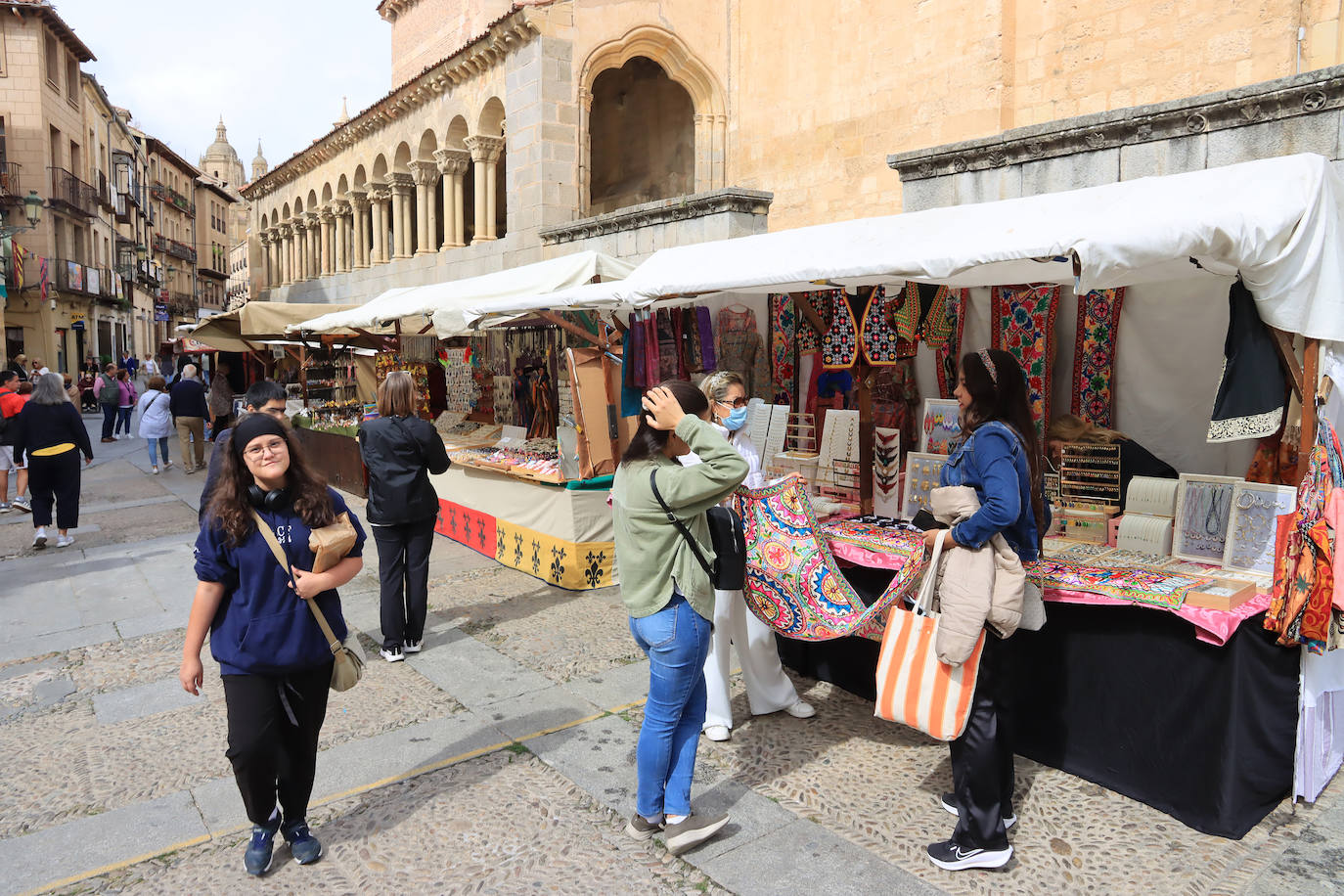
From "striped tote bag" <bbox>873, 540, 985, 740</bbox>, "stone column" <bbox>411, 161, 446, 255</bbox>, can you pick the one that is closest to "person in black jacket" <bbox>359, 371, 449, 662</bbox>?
"striped tote bag" <bbox>873, 540, 985, 740</bbox>

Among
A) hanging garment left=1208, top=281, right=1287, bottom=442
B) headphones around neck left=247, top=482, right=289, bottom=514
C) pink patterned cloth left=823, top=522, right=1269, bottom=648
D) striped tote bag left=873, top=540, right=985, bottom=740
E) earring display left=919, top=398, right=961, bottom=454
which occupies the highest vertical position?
hanging garment left=1208, top=281, right=1287, bottom=442

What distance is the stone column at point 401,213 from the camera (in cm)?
1791

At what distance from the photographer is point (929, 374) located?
608 cm

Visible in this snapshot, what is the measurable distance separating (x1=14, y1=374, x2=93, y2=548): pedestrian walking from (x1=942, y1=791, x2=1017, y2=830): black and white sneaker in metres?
8.11

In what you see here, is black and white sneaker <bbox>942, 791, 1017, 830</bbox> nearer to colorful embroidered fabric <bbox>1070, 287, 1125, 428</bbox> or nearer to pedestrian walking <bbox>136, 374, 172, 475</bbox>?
colorful embroidered fabric <bbox>1070, 287, 1125, 428</bbox>

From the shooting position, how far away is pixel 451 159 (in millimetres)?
15836

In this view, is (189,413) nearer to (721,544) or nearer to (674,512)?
(721,544)

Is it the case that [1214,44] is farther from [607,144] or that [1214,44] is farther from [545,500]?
[607,144]

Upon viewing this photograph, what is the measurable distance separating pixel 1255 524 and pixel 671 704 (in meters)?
2.68

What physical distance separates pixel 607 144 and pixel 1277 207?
1441 centimetres

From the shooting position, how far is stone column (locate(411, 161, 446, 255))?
1680cm

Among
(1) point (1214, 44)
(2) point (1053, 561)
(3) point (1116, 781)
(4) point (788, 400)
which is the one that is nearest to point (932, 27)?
(1) point (1214, 44)

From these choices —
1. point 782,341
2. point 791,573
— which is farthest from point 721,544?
point 782,341

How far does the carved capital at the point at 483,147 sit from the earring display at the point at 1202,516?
12.8 metres
